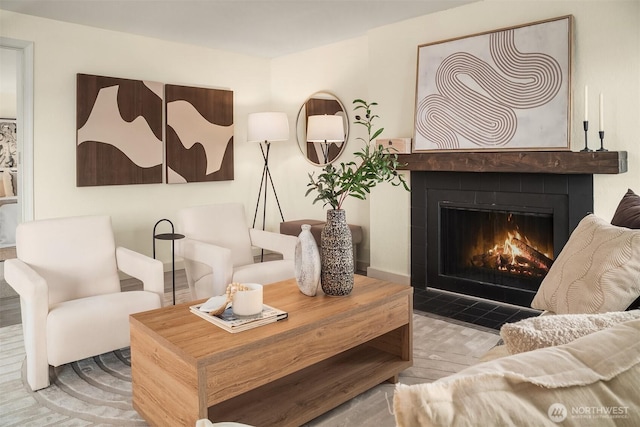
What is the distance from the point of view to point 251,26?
4535 mm

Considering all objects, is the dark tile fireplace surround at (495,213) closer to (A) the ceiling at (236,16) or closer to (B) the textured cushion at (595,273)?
(A) the ceiling at (236,16)

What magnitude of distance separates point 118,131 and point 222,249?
2250 mm

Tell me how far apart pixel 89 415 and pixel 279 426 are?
3.13 ft

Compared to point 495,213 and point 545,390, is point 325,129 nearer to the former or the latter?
point 495,213

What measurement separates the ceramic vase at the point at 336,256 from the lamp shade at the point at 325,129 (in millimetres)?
2494

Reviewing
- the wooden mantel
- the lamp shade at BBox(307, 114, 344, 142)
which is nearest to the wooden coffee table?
the wooden mantel

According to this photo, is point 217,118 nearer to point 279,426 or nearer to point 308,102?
point 308,102

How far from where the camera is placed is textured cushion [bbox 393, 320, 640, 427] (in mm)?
493

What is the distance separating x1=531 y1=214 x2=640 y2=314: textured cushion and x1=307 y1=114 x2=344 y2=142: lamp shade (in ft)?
10.1

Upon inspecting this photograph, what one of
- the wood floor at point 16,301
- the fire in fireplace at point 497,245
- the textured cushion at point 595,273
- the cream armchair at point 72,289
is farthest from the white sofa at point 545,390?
the wood floor at point 16,301

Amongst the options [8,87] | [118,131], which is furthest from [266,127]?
[8,87]

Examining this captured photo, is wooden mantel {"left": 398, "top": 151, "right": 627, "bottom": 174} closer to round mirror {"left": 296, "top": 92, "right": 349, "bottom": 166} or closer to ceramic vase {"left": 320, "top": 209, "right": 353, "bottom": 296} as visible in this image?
→ round mirror {"left": 296, "top": 92, "right": 349, "bottom": 166}

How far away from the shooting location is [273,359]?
1931mm

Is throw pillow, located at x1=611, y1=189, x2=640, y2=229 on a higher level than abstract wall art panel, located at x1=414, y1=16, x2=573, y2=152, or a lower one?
lower
